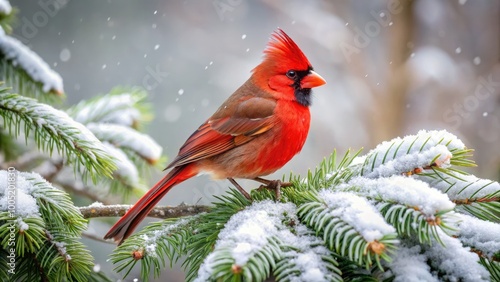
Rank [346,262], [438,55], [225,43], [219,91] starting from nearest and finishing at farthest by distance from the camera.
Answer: [346,262] < [438,55] < [219,91] < [225,43]

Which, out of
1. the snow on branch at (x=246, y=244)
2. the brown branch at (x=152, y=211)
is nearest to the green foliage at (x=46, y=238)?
the brown branch at (x=152, y=211)

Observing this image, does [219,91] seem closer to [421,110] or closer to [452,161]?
[421,110]

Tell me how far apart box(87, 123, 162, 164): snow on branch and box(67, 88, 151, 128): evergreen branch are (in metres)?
0.08

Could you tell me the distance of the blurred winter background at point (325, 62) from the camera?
593cm

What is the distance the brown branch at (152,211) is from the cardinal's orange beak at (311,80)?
92 cm

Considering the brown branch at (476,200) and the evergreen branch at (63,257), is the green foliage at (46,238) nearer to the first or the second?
the evergreen branch at (63,257)

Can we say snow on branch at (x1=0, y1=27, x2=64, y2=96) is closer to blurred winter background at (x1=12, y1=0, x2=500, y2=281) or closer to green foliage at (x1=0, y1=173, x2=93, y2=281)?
green foliage at (x1=0, y1=173, x2=93, y2=281)

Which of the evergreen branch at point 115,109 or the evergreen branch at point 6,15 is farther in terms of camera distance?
the evergreen branch at point 115,109

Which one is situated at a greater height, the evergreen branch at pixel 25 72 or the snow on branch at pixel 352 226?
the snow on branch at pixel 352 226

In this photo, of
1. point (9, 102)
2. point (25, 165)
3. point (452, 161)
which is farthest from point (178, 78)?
point (452, 161)

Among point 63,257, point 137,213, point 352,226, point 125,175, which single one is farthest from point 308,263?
point 125,175

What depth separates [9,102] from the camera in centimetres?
142

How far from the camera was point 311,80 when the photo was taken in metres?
2.20

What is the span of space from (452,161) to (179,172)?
101 centimetres
